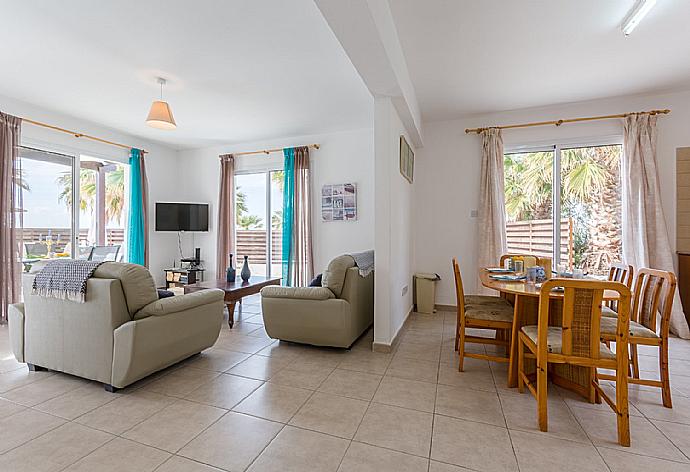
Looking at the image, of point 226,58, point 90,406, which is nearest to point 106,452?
point 90,406

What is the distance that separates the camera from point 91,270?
2299 mm

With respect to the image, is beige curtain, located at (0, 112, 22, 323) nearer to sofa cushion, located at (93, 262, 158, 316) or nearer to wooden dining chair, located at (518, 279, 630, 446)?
sofa cushion, located at (93, 262, 158, 316)

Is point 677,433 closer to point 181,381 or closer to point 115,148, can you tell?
point 181,381

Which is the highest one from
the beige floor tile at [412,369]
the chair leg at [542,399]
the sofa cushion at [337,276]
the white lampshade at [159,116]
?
the white lampshade at [159,116]

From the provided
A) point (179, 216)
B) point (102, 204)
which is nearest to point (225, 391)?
point (179, 216)

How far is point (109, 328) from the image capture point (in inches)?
88.4

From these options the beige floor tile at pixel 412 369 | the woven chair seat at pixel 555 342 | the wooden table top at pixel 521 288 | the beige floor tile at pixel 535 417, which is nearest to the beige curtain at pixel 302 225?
the beige floor tile at pixel 412 369

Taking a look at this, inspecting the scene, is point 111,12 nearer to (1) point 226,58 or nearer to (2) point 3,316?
(1) point 226,58

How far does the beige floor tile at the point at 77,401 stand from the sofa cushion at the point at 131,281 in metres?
0.57

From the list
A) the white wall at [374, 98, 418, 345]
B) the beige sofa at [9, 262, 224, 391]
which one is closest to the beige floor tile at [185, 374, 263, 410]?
the beige sofa at [9, 262, 224, 391]

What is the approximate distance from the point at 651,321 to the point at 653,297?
6.5 inches

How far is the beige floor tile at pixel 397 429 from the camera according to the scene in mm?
1773

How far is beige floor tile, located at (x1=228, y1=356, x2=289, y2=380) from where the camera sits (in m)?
2.64

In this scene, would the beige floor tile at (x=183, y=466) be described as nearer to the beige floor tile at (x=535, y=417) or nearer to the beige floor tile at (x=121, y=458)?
the beige floor tile at (x=121, y=458)
